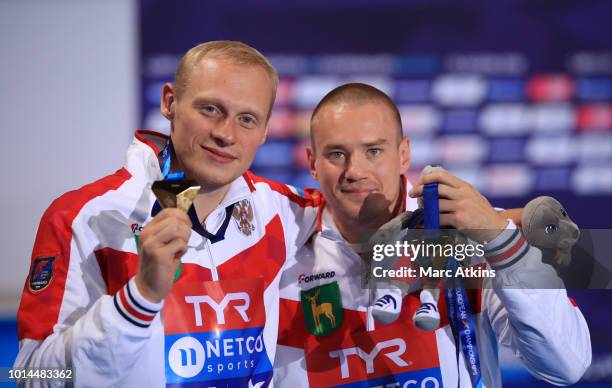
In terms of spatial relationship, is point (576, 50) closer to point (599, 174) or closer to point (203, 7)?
point (599, 174)

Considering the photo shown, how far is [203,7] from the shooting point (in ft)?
14.6

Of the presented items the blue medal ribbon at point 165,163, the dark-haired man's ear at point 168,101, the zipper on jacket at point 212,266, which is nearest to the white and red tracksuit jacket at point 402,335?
the zipper on jacket at point 212,266

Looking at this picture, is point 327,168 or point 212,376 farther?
point 327,168

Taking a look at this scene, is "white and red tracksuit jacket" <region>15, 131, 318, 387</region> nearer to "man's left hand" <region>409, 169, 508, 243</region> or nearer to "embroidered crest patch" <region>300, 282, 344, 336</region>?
"embroidered crest patch" <region>300, 282, 344, 336</region>

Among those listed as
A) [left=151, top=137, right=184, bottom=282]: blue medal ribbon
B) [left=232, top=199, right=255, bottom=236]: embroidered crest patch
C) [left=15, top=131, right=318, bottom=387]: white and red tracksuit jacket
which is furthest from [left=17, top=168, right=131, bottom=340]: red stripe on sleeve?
[left=232, top=199, right=255, bottom=236]: embroidered crest patch

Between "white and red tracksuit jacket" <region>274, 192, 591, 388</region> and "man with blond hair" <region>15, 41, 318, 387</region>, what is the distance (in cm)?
9

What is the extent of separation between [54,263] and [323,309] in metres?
0.73

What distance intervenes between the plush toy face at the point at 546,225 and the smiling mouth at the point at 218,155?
743mm

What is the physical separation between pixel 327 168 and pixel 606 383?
3213 mm

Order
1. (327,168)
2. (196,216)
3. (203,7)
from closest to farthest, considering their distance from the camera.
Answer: (196,216)
(327,168)
(203,7)

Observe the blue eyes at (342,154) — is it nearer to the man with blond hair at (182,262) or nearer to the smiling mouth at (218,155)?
the man with blond hair at (182,262)

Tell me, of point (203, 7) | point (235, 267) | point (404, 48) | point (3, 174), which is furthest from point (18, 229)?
point (235, 267)

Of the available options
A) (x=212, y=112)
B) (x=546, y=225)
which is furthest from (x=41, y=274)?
(x=546, y=225)

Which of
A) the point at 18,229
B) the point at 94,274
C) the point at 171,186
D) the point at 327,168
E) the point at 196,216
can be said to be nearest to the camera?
the point at 171,186
